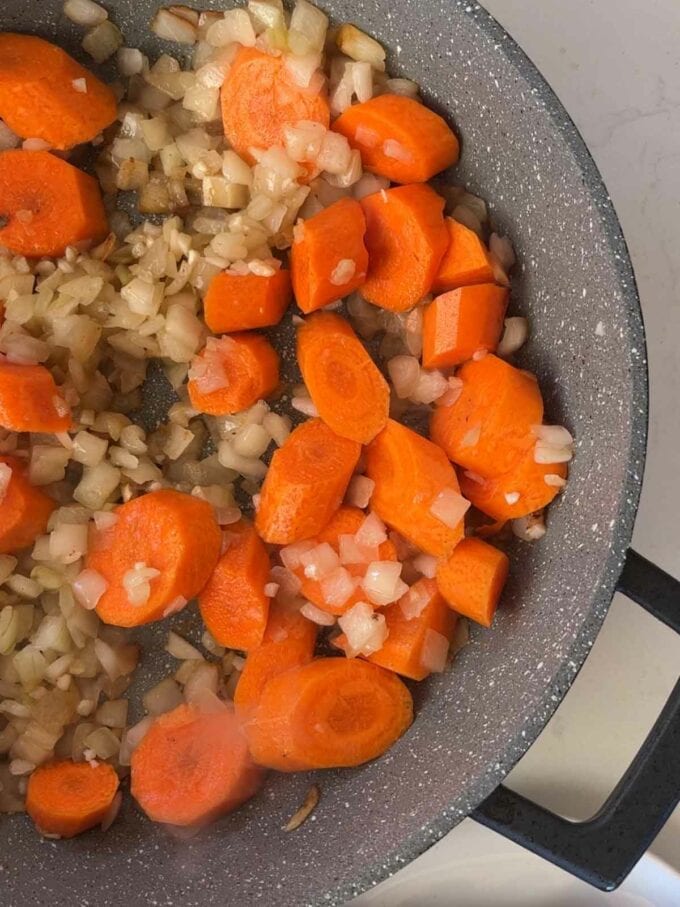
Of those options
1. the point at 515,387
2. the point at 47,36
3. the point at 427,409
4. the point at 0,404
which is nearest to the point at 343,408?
the point at 427,409

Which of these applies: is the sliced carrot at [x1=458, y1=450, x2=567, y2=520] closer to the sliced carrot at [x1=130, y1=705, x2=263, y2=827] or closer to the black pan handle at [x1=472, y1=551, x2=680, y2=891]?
the black pan handle at [x1=472, y1=551, x2=680, y2=891]

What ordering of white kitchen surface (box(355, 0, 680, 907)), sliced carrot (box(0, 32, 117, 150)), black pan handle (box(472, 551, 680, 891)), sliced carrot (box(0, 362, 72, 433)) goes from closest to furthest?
black pan handle (box(472, 551, 680, 891)) → sliced carrot (box(0, 362, 72, 433)) → sliced carrot (box(0, 32, 117, 150)) → white kitchen surface (box(355, 0, 680, 907))

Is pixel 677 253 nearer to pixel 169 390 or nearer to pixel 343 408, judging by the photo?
pixel 343 408

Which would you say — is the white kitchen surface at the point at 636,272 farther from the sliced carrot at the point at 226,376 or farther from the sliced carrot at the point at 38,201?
the sliced carrot at the point at 38,201

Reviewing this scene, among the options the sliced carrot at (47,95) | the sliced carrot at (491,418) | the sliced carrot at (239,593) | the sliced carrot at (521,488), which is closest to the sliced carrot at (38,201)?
the sliced carrot at (47,95)

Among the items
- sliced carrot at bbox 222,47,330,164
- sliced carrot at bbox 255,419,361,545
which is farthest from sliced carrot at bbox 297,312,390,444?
sliced carrot at bbox 222,47,330,164
